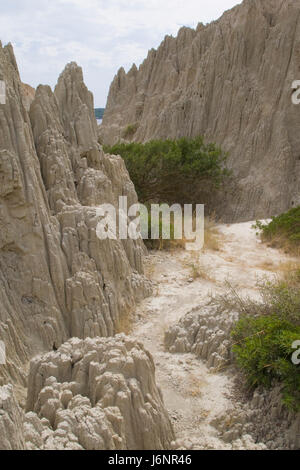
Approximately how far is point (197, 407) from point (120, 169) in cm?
595

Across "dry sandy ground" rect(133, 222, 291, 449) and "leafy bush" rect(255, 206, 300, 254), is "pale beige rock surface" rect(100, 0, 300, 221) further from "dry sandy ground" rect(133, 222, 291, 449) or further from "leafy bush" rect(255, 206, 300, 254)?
"leafy bush" rect(255, 206, 300, 254)

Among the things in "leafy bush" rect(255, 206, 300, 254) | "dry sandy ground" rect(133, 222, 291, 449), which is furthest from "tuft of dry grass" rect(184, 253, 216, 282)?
"leafy bush" rect(255, 206, 300, 254)

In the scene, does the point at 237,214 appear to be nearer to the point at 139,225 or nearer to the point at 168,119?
the point at 168,119

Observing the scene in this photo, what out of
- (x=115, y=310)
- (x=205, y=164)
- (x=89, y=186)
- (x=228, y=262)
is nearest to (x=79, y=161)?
(x=89, y=186)

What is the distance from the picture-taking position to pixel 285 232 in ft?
36.8

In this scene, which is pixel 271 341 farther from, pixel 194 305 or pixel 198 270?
pixel 198 270

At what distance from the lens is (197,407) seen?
193 inches

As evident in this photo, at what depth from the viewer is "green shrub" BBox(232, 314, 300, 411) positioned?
446cm

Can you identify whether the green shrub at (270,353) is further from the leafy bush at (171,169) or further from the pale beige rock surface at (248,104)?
the pale beige rock surface at (248,104)

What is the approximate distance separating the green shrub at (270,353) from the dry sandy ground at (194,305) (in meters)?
0.40

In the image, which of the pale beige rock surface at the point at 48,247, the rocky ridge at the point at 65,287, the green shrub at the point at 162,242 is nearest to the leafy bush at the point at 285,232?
the green shrub at the point at 162,242

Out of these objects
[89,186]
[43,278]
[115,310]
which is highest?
[89,186]

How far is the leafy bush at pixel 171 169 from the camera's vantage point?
1463 centimetres

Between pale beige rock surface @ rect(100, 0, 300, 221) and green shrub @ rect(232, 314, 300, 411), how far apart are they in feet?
36.3
